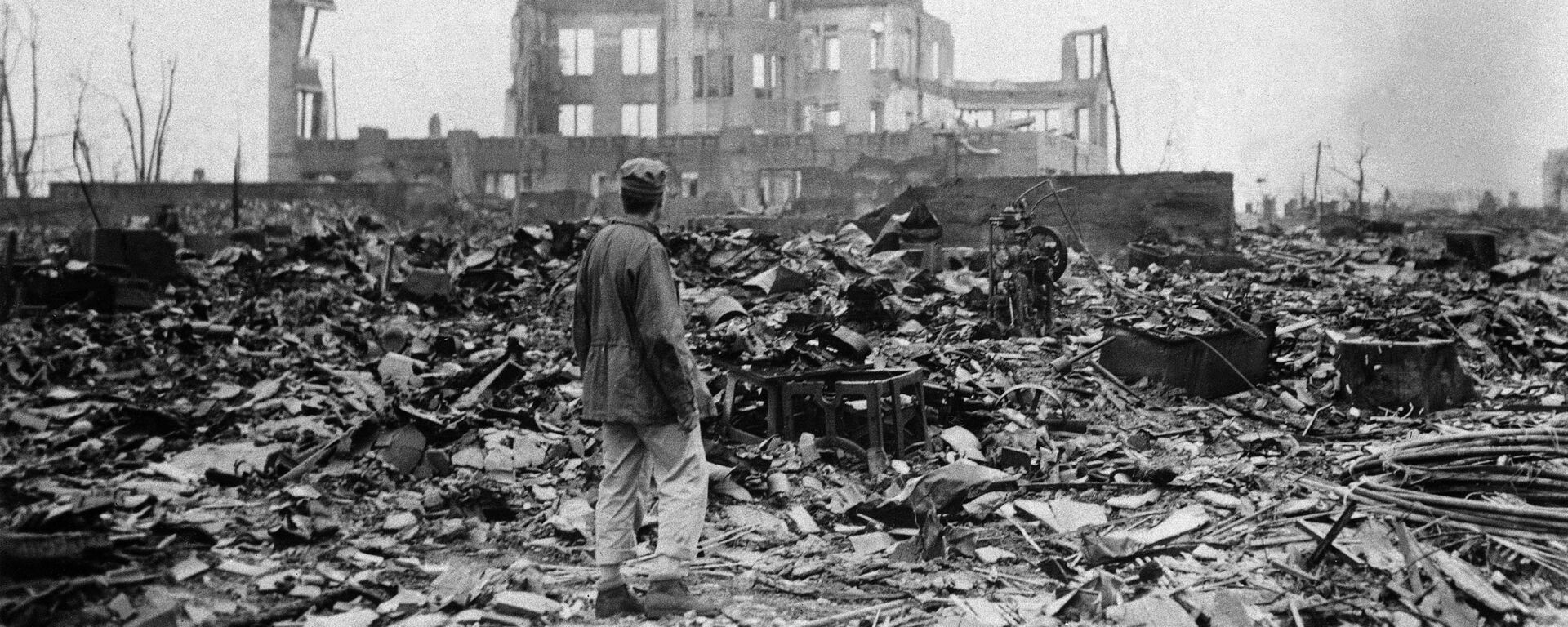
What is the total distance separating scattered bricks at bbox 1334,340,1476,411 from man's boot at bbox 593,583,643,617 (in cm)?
535

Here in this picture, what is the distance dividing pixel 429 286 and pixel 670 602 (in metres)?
9.30

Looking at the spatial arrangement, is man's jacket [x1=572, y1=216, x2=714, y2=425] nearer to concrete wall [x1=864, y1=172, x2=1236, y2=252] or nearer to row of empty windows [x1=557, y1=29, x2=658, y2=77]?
concrete wall [x1=864, y1=172, x2=1236, y2=252]

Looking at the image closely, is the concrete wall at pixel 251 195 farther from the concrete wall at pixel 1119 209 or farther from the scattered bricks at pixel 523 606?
the scattered bricks at pixel 523 606

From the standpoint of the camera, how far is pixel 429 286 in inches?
501

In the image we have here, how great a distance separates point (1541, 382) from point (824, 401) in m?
5.53

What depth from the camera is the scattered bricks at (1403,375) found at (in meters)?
7.45

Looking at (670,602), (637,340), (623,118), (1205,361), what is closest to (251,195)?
(623,118)

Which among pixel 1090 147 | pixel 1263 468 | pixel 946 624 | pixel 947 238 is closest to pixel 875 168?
pixel 1090 147

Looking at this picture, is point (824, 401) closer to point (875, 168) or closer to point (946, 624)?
point (946, 624)

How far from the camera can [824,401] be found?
6457 millimetres

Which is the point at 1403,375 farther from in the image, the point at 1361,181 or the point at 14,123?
the point at 14,123

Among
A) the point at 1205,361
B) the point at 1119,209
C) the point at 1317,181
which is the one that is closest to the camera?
the point at 1205,361

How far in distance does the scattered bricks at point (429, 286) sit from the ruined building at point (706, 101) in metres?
25.0

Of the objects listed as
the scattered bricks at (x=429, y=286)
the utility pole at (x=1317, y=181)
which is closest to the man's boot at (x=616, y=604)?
the scattered bricks at (x=429, y=286)
